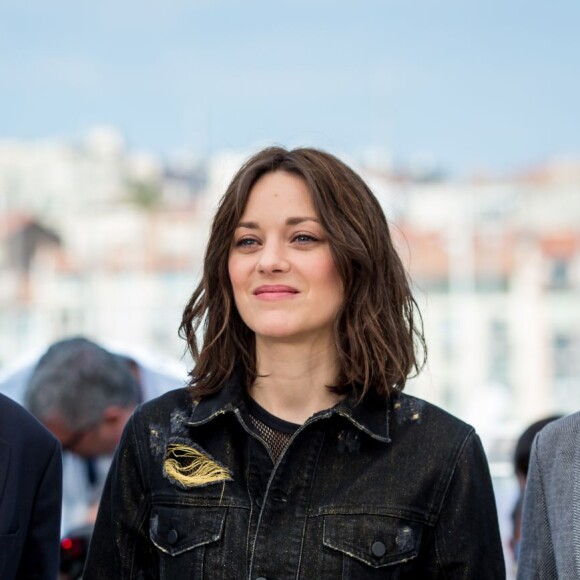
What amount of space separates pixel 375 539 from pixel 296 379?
35 cm

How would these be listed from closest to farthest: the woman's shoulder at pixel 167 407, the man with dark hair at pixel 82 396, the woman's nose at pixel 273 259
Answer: the woman's nose at pixel 273 259
the woman's shoulder at pixel 167 407
the man with dark hair at pixel 82 396

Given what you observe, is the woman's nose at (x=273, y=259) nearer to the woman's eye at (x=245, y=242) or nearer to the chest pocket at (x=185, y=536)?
the woman's eye at (x=245, y=242)

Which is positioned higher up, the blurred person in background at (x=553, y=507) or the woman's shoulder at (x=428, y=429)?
the woman's shoulder at (x=428, y=429)

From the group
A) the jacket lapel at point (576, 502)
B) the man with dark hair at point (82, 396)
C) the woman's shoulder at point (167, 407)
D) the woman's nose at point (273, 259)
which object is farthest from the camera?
the man with dark hair at point (82, 396)

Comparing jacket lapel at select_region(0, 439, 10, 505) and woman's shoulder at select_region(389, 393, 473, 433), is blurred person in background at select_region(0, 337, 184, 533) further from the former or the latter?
woman's shoulder at select_region(389, 393, 473, 433)

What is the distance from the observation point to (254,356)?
2.57 m

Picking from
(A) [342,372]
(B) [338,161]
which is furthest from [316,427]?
(B) [338,161]

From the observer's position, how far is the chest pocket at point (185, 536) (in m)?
2.37

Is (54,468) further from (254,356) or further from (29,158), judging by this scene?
(29,158)

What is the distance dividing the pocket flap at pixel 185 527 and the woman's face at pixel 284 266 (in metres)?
0.36

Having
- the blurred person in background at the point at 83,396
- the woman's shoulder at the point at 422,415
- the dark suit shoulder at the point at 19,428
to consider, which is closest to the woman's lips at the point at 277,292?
the woman's shoulder at the point at 422,415

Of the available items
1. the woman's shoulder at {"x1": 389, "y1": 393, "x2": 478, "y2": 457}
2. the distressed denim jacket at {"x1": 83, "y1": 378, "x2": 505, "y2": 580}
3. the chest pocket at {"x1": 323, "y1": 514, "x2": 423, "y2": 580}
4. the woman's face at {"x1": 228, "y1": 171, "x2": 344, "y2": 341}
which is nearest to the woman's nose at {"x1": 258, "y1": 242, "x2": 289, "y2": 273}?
the woman's face at {"x1": 228, "y1": 171, "x2": 344, "y2": 341}

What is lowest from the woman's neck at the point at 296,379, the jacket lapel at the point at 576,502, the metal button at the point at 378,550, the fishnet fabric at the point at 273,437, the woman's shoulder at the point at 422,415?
the metal button at the point at 378,550

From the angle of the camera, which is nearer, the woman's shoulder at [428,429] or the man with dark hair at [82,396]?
the woman's shoulder at [428,429]
